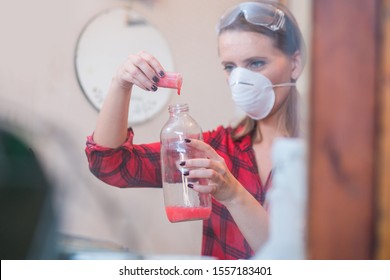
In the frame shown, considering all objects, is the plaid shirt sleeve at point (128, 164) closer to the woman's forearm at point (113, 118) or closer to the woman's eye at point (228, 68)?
the woman's forearm at point (113, 118)

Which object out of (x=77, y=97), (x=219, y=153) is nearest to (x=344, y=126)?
(x=219, y=153)

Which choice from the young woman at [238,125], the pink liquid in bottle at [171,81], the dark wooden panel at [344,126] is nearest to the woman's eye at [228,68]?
the young woman at [238,125]

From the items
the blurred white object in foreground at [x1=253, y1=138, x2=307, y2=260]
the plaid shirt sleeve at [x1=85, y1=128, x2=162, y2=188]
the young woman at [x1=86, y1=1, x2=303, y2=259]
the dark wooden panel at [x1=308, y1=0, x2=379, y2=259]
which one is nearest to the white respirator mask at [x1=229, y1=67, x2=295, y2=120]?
the young woman at [x1=86, y1=1, x2=303, y2=259]

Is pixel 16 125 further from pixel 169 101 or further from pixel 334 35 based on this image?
pixel 334 35

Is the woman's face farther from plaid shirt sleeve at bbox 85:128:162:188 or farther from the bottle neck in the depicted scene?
plaid shirt sleeve at bbox 85:128:162:188

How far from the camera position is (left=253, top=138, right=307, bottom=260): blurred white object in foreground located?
3.47 ft

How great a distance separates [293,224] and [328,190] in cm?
14

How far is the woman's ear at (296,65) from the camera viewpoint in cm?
147

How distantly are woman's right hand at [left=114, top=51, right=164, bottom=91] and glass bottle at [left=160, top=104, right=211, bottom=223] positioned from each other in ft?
0.38

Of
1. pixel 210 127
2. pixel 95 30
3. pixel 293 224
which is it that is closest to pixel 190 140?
pixel 210 127

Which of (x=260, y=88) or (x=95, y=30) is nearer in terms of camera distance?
(x=260, y=88)
